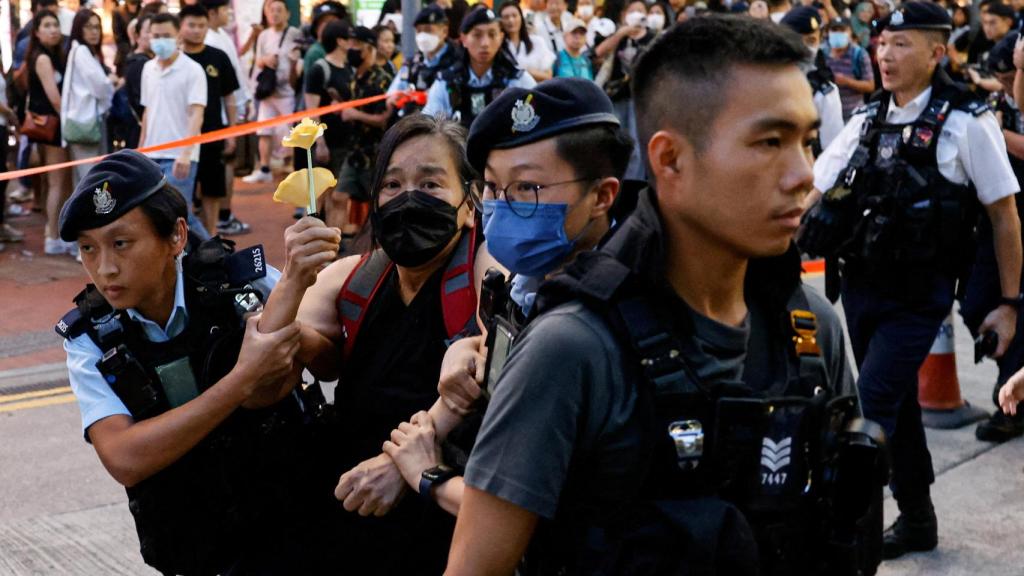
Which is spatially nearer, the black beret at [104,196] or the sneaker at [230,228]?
the black beret at [104,196]

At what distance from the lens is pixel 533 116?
2.56 meters

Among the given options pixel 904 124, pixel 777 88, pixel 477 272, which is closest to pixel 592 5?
pixel 904 124

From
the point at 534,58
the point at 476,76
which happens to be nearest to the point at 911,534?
the point at 476,76

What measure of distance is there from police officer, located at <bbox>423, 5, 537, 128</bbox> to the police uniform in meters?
6.77

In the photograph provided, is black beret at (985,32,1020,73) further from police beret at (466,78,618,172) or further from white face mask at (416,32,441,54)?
white face mask at (416,32,441,54)

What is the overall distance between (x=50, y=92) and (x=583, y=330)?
9940mm

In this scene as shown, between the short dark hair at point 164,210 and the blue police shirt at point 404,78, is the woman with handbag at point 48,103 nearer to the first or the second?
the blue police shirt at point 404,78

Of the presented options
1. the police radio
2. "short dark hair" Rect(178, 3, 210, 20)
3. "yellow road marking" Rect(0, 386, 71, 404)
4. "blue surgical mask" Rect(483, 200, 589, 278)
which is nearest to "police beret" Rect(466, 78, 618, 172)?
"blue surgical mask" Rect(483, 200, 589, 278)

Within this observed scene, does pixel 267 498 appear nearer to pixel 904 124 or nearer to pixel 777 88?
pixel 777 88

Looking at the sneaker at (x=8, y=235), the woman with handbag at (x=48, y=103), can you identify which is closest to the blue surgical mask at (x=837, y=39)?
the woman with handbag at (x=48, y=103)

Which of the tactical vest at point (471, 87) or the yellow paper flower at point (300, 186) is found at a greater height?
the yellow paper flower at point (300, 186)

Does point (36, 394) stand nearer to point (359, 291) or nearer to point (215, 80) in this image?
point (215, 80)

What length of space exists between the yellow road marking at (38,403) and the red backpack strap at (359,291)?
422cm

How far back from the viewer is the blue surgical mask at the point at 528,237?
2611 millimetres
